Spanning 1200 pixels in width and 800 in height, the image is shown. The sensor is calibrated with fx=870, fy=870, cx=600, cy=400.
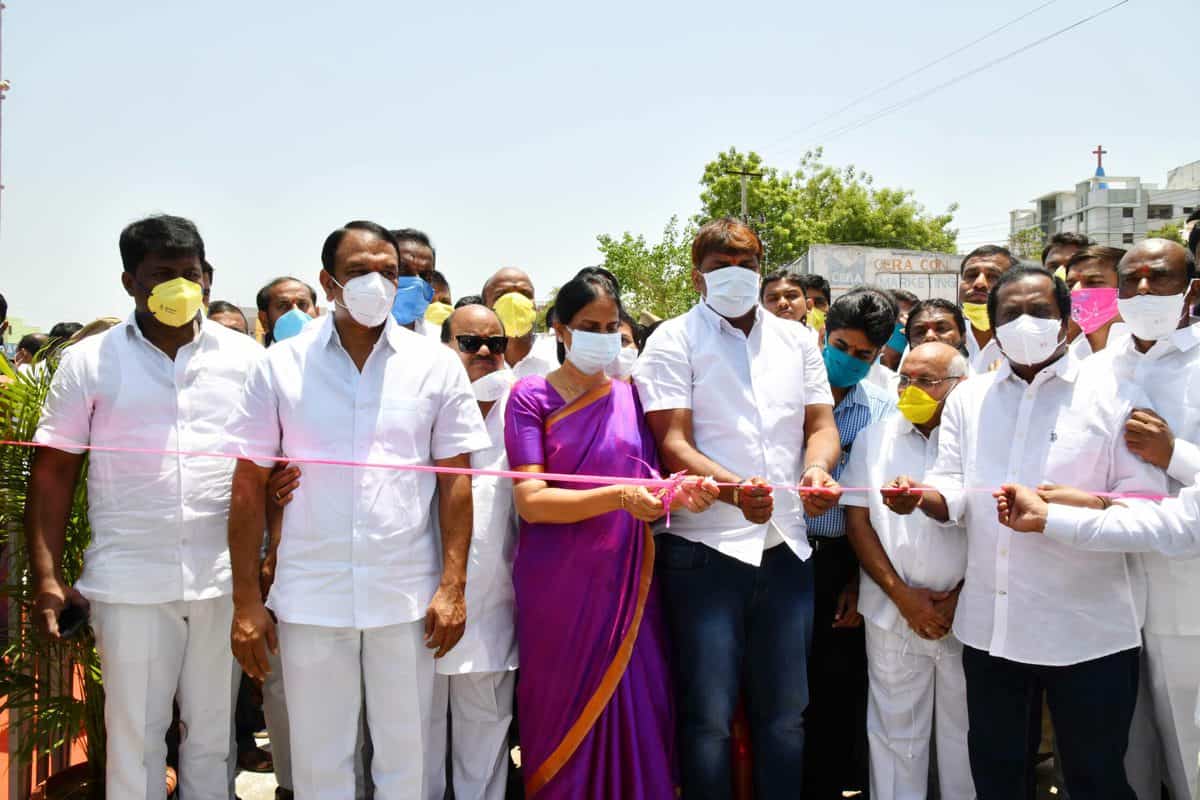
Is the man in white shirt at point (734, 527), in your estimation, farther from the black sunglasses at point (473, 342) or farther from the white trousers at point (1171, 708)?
the white trousers at point (1171, 708)

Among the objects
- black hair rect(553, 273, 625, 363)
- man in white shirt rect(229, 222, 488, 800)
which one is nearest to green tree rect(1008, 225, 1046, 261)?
black hair rect(553, 273, 625, 363)

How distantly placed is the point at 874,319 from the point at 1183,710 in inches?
71.0

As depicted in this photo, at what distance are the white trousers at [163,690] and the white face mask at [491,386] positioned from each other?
1.26 metres

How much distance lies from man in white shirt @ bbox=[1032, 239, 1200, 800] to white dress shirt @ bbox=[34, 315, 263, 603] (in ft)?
10.5

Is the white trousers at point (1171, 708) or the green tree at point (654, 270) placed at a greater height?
the green tree at point (654, 270)

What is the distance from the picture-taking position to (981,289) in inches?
192

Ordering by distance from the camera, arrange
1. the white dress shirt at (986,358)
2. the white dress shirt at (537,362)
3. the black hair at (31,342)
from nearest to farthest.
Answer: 1. the white dress shirt at (537,362)
2. the white dress shirt at (986,358)
3. the black hair at (31,342)

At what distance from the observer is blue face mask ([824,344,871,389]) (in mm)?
3711

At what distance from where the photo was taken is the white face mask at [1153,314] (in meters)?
3.14

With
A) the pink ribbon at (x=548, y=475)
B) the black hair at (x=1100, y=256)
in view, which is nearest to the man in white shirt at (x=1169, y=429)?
the pink ribbon at (x=548, y=475)

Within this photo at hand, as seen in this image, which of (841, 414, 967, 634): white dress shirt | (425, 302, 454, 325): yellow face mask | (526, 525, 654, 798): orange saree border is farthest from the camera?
(425, 302, 454, 325): yellow face mask

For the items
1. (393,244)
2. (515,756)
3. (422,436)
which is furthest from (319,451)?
(515,756)

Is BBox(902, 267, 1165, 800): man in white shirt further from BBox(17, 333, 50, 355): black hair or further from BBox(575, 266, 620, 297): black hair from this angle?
BBox(17, 333, 50, 355): black hair

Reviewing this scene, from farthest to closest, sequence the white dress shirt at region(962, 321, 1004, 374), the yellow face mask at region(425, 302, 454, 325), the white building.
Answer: the white building
the yellow face mask at region(425, 302, 454, 325)
the white dress shirt at region(962, 321, 1004, 374)
